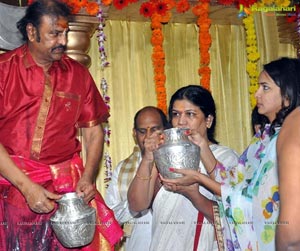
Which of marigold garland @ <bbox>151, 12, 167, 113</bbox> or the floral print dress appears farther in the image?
marigold garland @ <bbox>151, 12, 167, 113</bbox>

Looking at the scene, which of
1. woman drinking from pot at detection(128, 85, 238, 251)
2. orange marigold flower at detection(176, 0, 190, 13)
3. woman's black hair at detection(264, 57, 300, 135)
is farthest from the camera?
orange marigold flower at detection(176, 0, 190, 13)

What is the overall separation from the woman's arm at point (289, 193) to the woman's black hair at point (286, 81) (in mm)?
726

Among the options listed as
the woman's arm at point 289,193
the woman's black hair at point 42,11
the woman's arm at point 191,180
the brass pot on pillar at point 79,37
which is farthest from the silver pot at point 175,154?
the brass pot on pillar at point 79,37

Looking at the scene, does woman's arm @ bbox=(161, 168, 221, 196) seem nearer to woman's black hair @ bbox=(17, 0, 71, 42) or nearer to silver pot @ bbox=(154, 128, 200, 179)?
silver pot @ bbox=(154, 128, 200, 179)

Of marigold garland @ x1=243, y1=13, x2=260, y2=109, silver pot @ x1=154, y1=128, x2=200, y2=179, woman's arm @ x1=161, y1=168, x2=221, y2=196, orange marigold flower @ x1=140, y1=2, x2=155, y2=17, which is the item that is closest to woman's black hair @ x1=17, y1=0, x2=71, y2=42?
silver pot @ x1=154, y1=128, x2=200, y2=179

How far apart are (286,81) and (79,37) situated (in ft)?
7.87

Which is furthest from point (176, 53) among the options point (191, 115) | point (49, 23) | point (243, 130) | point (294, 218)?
point (294, 218)

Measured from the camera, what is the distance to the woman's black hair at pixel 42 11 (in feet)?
9.68

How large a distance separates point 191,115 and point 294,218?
1724 millimetres

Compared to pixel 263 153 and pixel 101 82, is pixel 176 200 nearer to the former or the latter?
pixel 263 153

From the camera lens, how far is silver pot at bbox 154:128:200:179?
2.76 metres

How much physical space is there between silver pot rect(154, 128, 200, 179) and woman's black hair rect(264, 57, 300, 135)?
1.28ft

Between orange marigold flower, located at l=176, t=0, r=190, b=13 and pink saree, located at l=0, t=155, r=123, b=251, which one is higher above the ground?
orange marigold flower, located at l=176, t=0, r=190, b=13

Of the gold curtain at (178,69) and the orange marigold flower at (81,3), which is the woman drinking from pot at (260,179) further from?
the gold curtain at (178,69)
